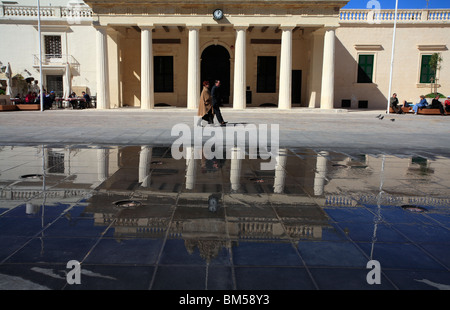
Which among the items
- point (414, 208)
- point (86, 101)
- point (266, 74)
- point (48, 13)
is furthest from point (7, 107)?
point (414, 208)

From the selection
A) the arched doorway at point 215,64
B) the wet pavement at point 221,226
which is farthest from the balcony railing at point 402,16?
the wet pavement at point 221,226

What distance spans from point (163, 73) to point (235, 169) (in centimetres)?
2434

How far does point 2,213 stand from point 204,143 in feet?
21.5

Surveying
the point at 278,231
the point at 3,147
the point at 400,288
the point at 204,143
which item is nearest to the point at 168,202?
the point at 278,231

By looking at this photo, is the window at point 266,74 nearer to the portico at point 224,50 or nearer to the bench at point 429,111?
the portico at point 224,50

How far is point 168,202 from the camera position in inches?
195

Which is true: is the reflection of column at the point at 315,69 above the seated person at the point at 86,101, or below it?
above

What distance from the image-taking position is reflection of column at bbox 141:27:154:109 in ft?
81.9

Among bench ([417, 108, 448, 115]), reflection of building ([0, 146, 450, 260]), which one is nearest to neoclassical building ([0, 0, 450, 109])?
bench ([417, 108, 448, 115])

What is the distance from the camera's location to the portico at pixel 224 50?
2453 centimetres

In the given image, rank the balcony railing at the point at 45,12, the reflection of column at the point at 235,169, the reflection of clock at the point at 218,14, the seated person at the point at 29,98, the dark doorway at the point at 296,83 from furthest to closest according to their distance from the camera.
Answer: the balcony railing at the point at 45,12
the dark doorway at the point at 296,83
the seated person at the point at 29,98
the reflection of clock at the point at 218,14
the reflection of column at the point at 235,169

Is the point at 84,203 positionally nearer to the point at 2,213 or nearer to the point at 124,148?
the point at 2,213

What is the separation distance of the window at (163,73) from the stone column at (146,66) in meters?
4.49

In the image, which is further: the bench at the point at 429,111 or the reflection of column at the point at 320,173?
the bench at the point at 429,111
